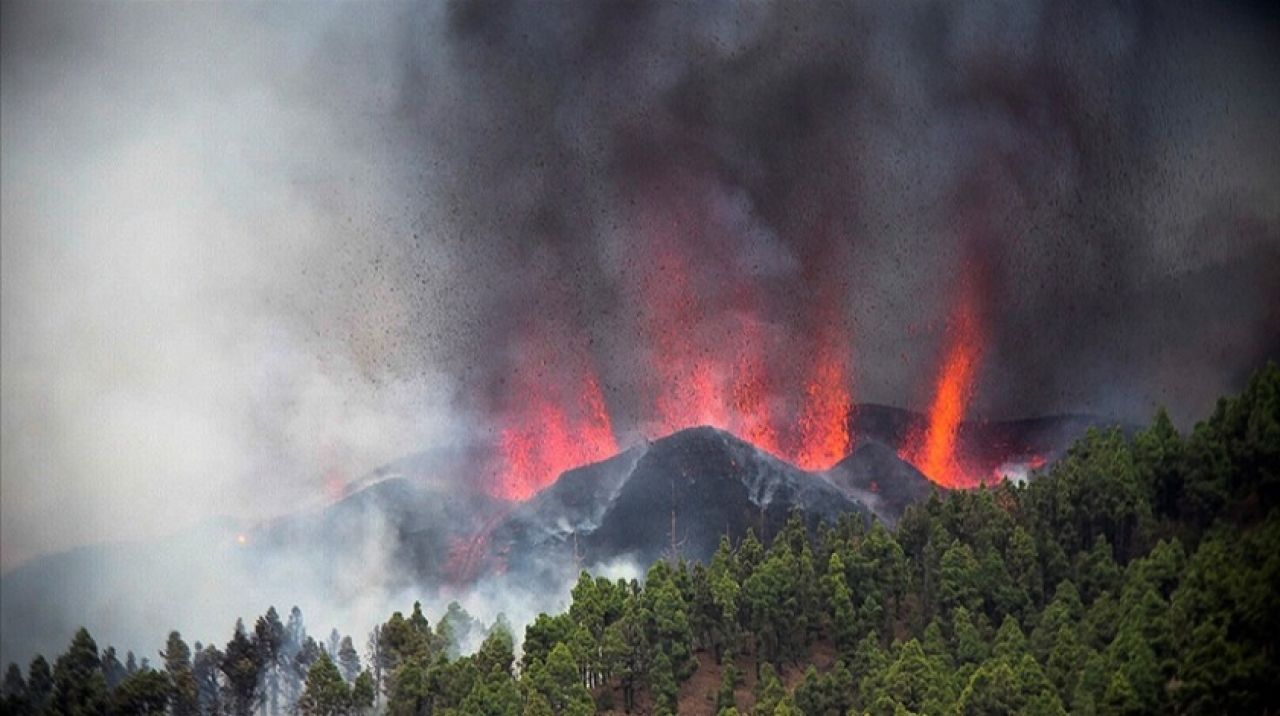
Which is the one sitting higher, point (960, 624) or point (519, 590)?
point (519, 590)

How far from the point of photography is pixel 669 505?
113 meters

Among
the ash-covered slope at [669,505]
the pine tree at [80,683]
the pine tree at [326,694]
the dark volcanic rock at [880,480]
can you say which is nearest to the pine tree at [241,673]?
the pine tree at [80,683]

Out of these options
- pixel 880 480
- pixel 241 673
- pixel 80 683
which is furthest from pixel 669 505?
pixel 80 683

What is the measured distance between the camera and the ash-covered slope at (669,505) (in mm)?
111062

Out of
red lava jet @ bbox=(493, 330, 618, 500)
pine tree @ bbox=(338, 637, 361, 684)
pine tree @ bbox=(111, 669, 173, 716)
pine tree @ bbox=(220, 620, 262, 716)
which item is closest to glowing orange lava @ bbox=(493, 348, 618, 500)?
red lava jet @ bbox=(493, 330, 618, 500)

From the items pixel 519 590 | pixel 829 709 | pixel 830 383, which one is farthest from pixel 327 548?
pixel 829 709

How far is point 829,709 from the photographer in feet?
232

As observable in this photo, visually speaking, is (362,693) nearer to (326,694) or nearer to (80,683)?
(326,694)

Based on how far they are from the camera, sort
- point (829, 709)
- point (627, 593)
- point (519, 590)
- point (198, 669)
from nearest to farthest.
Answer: point (829, 709) < point (627, 593) < point (198, 669) < point (519, 590)

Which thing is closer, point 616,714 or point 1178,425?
point 616,714

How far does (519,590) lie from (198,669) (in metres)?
25.9

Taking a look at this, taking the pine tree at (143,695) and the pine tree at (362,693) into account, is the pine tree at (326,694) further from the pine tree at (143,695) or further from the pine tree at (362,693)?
the pine tree at (143,695)

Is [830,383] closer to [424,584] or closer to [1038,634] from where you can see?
[424,584]

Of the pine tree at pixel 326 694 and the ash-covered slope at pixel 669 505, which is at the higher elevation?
the ash-covered slope at pixel 669 505
